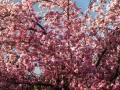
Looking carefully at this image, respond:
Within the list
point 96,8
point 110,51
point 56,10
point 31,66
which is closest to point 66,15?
point 56,10

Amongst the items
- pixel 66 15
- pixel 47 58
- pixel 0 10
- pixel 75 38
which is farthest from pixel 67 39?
pixel 0 10

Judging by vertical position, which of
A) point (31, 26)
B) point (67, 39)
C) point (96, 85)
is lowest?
point (96, 85)

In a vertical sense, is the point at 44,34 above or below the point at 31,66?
above

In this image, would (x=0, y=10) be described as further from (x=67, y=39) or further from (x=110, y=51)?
(x=110, y=51)

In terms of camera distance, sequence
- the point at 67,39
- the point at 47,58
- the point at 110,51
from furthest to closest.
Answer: the point at 110,51 < the point at 67,39 < the point at 47,58

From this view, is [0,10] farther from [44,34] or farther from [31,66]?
[31,66]

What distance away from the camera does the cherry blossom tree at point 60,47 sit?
1135 cm

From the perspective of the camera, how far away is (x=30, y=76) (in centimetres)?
1238

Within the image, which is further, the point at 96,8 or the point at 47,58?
the point at 96,8

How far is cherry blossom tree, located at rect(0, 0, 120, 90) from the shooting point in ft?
37.2

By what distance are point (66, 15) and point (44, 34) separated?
1.96 m

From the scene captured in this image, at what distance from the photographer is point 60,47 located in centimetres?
1141

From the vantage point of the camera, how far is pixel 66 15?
13.7m

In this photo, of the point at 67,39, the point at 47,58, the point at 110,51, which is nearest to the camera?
the point at 47,58
